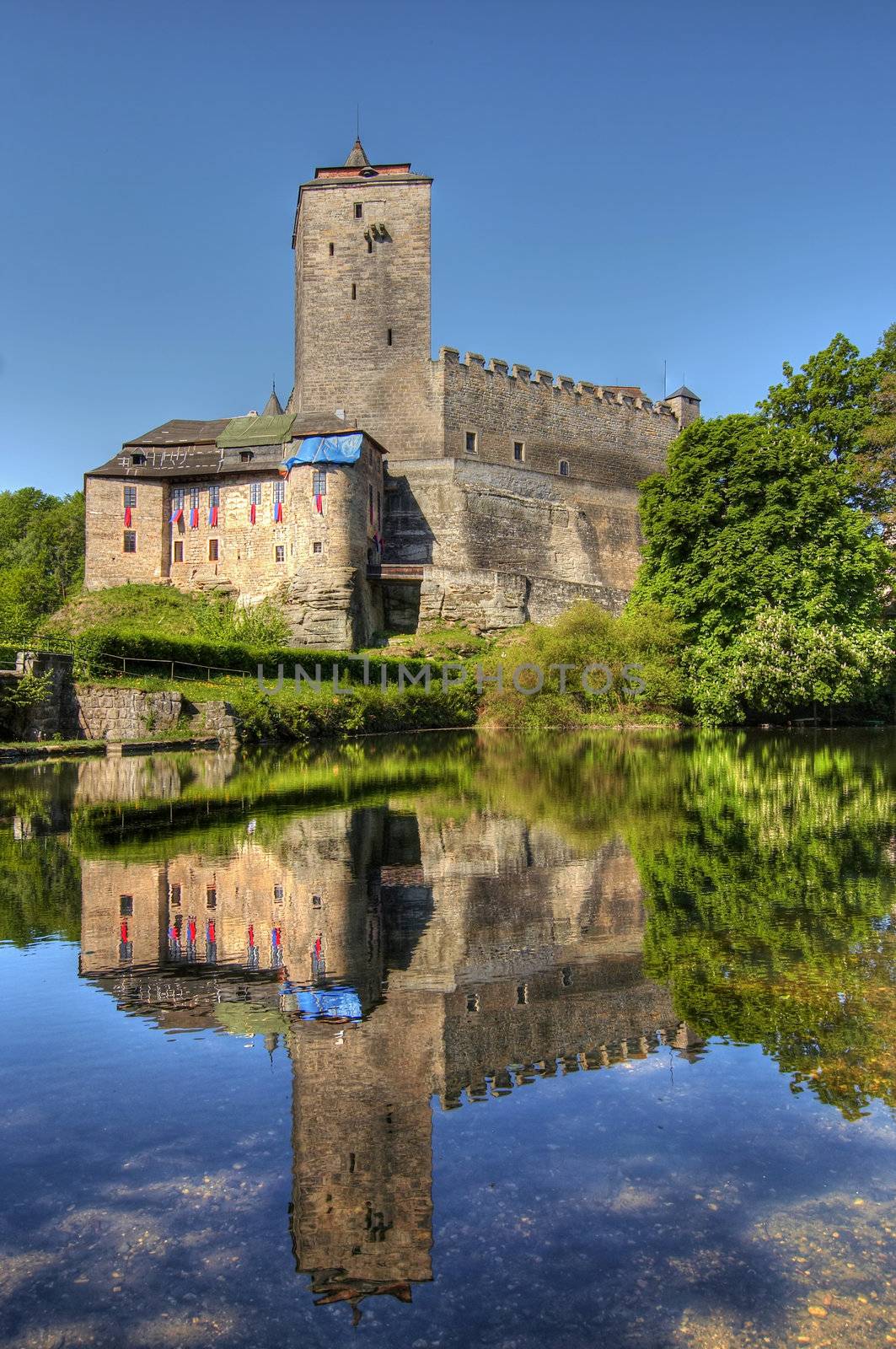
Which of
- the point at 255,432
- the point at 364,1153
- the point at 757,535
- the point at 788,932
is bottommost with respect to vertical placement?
the point at 364,1153

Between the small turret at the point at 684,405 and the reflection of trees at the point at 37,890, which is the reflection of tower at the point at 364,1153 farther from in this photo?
the small turret at the point at 684,405

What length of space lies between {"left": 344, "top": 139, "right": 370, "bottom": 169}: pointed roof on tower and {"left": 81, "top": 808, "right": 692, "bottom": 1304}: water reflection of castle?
47001 mm

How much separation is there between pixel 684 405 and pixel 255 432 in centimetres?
2603

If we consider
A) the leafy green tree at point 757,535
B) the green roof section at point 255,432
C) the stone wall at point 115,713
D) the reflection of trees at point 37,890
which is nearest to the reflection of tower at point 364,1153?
the reflection of trees at point 37,890

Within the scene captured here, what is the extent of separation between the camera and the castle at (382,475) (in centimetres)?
3809

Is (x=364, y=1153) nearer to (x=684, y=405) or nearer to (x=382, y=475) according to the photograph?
(x=382, y=475)

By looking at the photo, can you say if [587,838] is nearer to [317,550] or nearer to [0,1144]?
[0,1144]

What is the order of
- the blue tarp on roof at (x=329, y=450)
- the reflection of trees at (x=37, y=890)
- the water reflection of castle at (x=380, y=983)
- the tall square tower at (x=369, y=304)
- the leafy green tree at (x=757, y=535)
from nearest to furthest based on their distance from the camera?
the water reflection of castle at (x=380, y=983)
the reflection of trees at (x=37, y=890)
the leafy green tree at (x=757, y=535)
the blue tarp on roof at (x=329, y=450)
the tall square tower at (x=369, y=304)

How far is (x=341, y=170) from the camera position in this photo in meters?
46.5

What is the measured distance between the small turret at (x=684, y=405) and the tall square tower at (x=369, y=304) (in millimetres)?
16801

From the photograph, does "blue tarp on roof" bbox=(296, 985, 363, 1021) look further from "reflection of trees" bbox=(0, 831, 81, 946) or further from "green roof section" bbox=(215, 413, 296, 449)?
"green roof section" bbox=(215, 413, 296, 449)

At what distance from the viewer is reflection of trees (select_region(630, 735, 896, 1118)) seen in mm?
3854

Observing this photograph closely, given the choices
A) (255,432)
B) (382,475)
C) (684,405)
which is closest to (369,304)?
(382,475)

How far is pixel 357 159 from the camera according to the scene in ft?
156
